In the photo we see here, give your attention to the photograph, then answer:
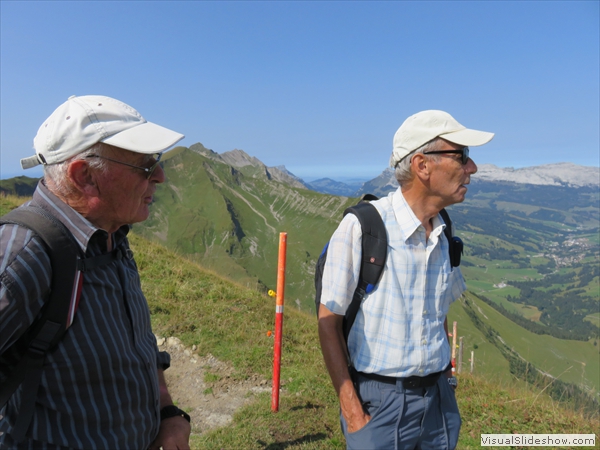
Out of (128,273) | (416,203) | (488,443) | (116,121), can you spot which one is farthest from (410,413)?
(488,443)

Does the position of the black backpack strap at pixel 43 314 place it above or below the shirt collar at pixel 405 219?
below

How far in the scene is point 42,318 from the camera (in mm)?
1415

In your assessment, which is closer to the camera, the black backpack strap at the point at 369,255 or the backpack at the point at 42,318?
the backpack at the point at 42,318

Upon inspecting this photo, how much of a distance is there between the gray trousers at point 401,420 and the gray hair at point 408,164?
1324 mm

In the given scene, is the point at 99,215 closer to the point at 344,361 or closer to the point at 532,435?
the point at 344,361

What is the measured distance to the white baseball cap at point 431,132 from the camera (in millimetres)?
2371

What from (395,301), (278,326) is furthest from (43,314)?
(278,326)

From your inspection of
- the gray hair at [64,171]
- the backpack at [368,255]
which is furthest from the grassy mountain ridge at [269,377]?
the gray hair at [64,171]

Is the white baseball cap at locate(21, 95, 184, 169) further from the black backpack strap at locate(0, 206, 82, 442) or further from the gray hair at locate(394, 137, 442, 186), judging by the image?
the gray hair at locate(394, 137, 442, 186)

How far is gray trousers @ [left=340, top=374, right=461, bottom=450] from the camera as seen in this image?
84.7 inches

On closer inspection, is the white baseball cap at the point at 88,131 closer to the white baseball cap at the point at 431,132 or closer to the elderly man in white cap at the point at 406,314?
the elderly man in white cap at the point at 406,314

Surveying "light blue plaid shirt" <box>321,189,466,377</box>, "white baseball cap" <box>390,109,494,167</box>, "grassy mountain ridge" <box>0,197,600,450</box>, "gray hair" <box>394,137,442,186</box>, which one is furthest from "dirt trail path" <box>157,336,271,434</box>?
"white baseball cap" <box>390,109,494,167</box>

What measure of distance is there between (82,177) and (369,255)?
1590 mm

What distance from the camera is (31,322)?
139cm
